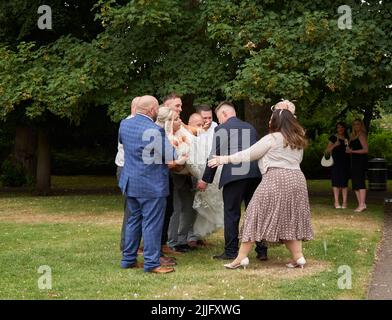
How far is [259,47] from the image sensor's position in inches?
588

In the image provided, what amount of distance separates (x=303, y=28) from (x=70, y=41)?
247 inches

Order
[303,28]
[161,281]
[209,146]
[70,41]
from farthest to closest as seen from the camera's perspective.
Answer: [70,41]
[303,28]
[209,146]
[161,281]

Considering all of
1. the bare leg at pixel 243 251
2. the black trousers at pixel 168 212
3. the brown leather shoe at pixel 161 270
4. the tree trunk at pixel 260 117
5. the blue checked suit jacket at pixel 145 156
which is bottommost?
the brown leather shoe at pixel 161 270

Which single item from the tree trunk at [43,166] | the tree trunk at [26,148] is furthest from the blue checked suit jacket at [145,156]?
the tree trunk at [26,148]

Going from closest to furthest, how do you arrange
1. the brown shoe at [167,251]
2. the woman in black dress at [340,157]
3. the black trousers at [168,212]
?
1. the black trousers at [168,212]
2. the brown shoe at [167,251]
3. the woman in black dress at [340,157]

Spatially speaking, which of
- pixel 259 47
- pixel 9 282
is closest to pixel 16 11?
pixel 259 47

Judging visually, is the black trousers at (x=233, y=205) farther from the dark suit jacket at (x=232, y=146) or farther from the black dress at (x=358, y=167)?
the black dress at (x=358, y=167)

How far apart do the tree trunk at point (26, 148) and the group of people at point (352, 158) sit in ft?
40.4

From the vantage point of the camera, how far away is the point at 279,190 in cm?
790

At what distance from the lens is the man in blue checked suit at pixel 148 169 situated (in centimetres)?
784

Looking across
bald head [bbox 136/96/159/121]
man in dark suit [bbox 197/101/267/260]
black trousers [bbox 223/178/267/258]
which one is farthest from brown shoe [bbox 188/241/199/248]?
bald head [bbox 136/96/159/121]

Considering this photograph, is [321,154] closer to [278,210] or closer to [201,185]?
[201,185]

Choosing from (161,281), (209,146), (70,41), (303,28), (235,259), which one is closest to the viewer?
(161,281)

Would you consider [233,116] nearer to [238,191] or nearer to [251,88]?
[238,191]
